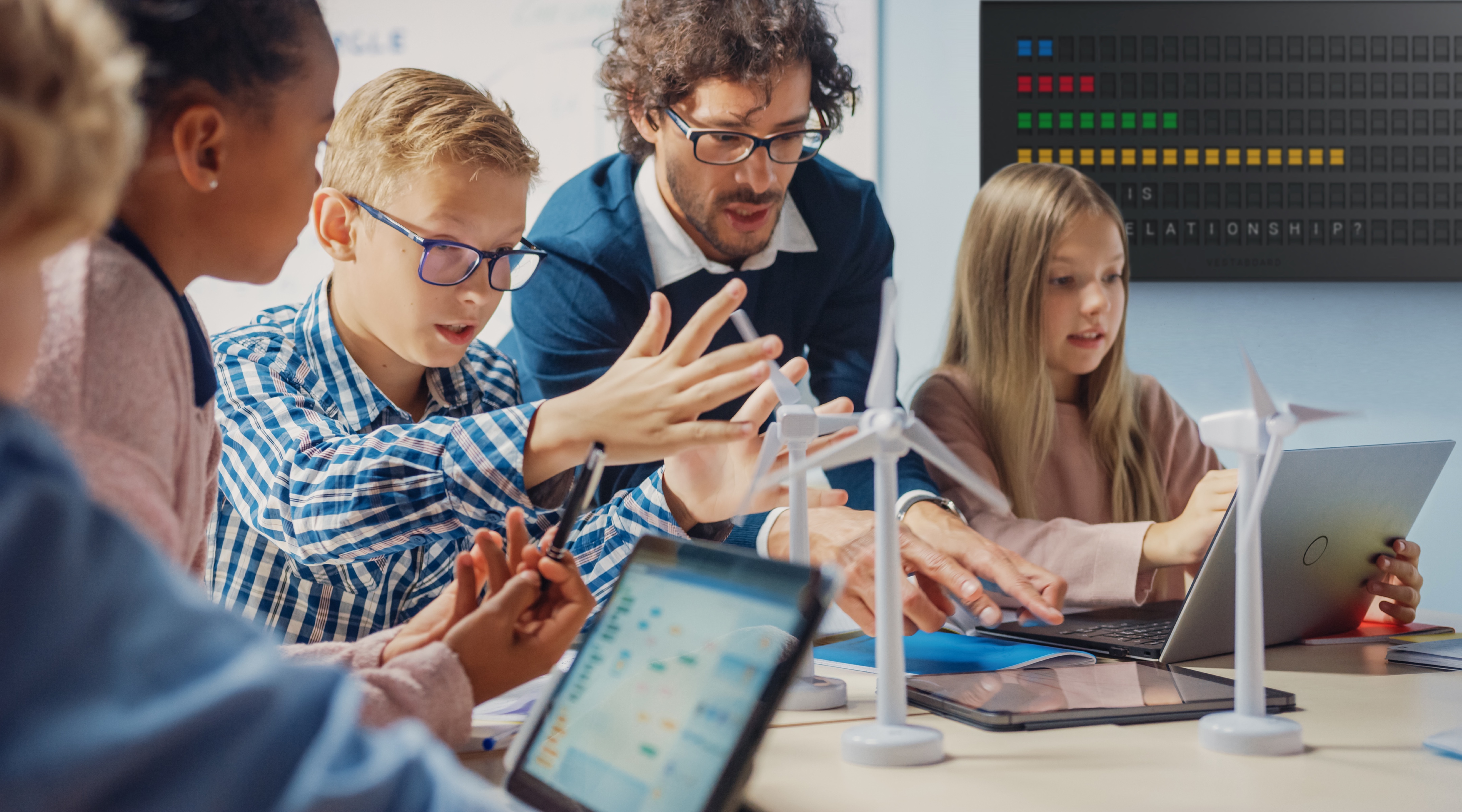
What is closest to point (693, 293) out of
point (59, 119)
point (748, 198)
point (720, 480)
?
point (748, 198)

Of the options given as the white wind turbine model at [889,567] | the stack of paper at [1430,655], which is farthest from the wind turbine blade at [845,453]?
the stack of paper at [1430,655]

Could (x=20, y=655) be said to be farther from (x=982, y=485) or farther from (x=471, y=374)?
(x=471, y=374)

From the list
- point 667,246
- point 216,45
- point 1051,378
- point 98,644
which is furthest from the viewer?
point 1051,378

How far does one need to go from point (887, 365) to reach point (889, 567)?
15cm

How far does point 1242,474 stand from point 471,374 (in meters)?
1.02

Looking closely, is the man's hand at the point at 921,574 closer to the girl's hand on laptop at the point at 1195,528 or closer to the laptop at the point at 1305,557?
the laptop at the point at 1305,557

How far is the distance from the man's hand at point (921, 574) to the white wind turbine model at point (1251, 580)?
0.62 feet

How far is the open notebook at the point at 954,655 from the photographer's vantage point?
111cm

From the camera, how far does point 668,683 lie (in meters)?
0.64

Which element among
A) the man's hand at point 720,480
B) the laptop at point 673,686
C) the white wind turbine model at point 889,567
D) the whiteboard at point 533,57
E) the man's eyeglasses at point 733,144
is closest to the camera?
the laptop at point 673,686

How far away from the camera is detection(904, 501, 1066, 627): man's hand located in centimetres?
106

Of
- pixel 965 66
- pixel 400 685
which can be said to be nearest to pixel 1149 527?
pixel 400 685

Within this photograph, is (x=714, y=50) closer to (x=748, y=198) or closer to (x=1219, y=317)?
(x=748, y=198)

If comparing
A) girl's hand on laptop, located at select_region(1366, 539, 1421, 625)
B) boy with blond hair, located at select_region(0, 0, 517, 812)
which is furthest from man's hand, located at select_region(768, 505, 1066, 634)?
boy with blond hair, located at select_region(0, 0, 517, 812)
